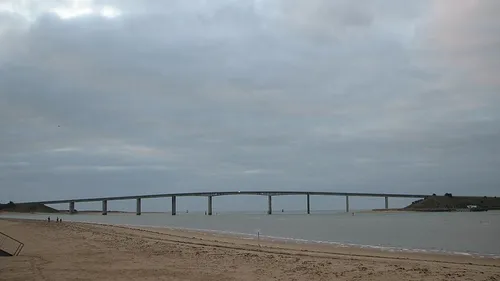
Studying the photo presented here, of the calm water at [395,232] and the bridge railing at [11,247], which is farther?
the calm water at [395,232]

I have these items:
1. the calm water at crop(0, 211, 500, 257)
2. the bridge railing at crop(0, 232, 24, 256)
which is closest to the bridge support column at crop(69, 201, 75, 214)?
the calm water at crop(0, 211, 500, 257)

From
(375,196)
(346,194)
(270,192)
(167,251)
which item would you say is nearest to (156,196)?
(270,192)

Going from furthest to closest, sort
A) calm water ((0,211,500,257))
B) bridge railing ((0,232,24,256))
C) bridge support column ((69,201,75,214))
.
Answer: bridge support column ((69,201,75,214)), calm water ((0,211,500,257)), bridge railing ((0,232,24,256))

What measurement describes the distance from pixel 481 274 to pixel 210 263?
10.4 meters

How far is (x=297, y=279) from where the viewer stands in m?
14.5

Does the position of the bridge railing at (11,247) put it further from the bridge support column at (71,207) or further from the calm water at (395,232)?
the bridge support column at (71,207)

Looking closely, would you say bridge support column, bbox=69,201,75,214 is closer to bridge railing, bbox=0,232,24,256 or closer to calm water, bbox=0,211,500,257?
calm water, bbox=0,211,500,257

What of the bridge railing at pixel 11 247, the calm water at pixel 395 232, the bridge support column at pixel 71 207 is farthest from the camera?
the bridge support column at pixel 71 207

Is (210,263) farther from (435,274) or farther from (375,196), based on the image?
(375,196)

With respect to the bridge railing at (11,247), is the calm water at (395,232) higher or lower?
lower

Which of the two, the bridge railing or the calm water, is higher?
the bridge railing

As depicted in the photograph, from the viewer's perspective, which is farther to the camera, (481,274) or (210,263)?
(210,263)

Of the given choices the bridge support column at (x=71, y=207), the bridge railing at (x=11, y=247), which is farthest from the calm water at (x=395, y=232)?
the bridge support column at (x=71, y=207)

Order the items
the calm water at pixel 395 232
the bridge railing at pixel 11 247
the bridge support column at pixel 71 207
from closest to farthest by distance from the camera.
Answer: the bridge railing at pixel 11 247
the calm water at pixel 395 232
the bridge support column at pixel 71 207
